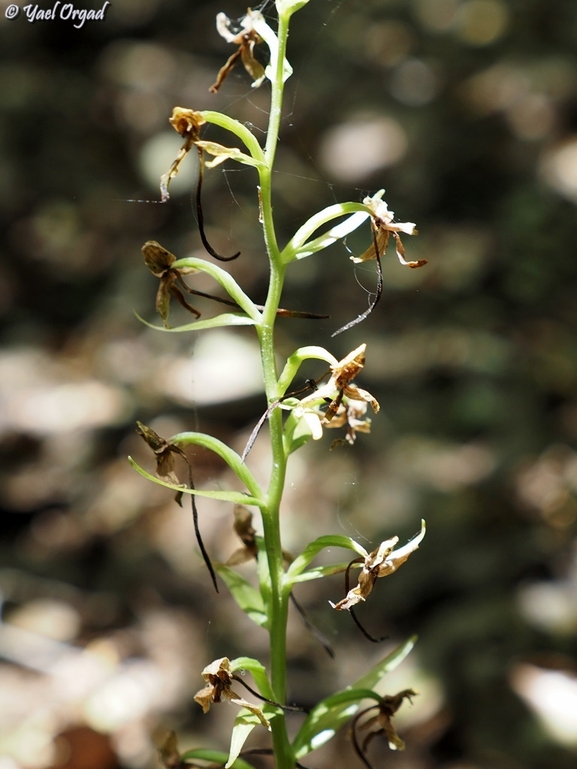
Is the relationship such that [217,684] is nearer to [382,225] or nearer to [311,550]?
[311,550]

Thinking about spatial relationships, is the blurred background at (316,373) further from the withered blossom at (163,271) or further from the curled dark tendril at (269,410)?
the curled dark tendril at (269,410)

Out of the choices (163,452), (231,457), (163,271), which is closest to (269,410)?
(231,457)

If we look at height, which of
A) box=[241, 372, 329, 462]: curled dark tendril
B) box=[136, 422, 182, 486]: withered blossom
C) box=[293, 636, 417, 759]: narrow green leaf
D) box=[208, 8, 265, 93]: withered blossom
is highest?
box=[208, 8, 265, 93]: withered blossom

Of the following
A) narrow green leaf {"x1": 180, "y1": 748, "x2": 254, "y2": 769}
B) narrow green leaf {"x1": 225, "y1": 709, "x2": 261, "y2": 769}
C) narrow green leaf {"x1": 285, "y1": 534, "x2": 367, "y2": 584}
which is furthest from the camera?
narrow green leaf {"x1": 180, "y1": 748, "x2": 254, "y2": 769}

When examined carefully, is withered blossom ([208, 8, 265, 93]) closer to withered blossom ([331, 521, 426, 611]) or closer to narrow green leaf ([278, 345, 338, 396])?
narrow green leaf ([278, 345, 338, 396])

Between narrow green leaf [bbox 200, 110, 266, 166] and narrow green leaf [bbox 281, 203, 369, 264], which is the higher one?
narrow green leaf [bbox 200, 110, 266, 166]

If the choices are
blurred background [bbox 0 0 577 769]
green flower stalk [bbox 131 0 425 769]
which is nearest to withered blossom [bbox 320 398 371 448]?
green flower stalk [bbox 131 0 425 769]

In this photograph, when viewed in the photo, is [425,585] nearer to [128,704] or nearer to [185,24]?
[128,704]

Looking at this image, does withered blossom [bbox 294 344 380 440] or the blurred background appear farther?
the blurred background
